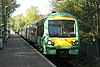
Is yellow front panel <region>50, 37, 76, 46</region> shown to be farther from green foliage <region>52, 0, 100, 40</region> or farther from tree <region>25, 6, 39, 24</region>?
tree <region>25, 6, 39, 24</region>

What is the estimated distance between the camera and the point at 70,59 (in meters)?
20.8

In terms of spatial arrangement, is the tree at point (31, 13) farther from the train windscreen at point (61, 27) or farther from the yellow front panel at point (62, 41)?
the yellow front panel at point (62, 41)

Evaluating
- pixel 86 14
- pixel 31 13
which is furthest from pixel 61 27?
pixel 31 13

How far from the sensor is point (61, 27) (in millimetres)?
19969

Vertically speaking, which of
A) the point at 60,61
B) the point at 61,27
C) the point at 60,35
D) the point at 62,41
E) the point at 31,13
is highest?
the point at 31,13

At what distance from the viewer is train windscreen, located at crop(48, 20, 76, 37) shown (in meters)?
19.7

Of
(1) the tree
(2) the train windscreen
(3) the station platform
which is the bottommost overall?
(3) the station platform

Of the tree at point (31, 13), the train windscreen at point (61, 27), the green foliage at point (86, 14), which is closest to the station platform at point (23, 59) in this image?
the train windscreen at point (61, 27)

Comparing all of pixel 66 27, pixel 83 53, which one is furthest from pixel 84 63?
pixel 83 53

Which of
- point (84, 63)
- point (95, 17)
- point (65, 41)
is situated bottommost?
point (84, 63)

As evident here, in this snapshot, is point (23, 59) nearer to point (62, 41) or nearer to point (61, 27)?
point (62, 41)

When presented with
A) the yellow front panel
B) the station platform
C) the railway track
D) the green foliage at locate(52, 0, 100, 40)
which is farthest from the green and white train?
the green foliage at locate(52, 0, 100, 40)

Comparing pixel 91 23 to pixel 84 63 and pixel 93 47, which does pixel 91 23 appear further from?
pixel 84 63

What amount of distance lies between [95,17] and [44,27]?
13.2 ft
